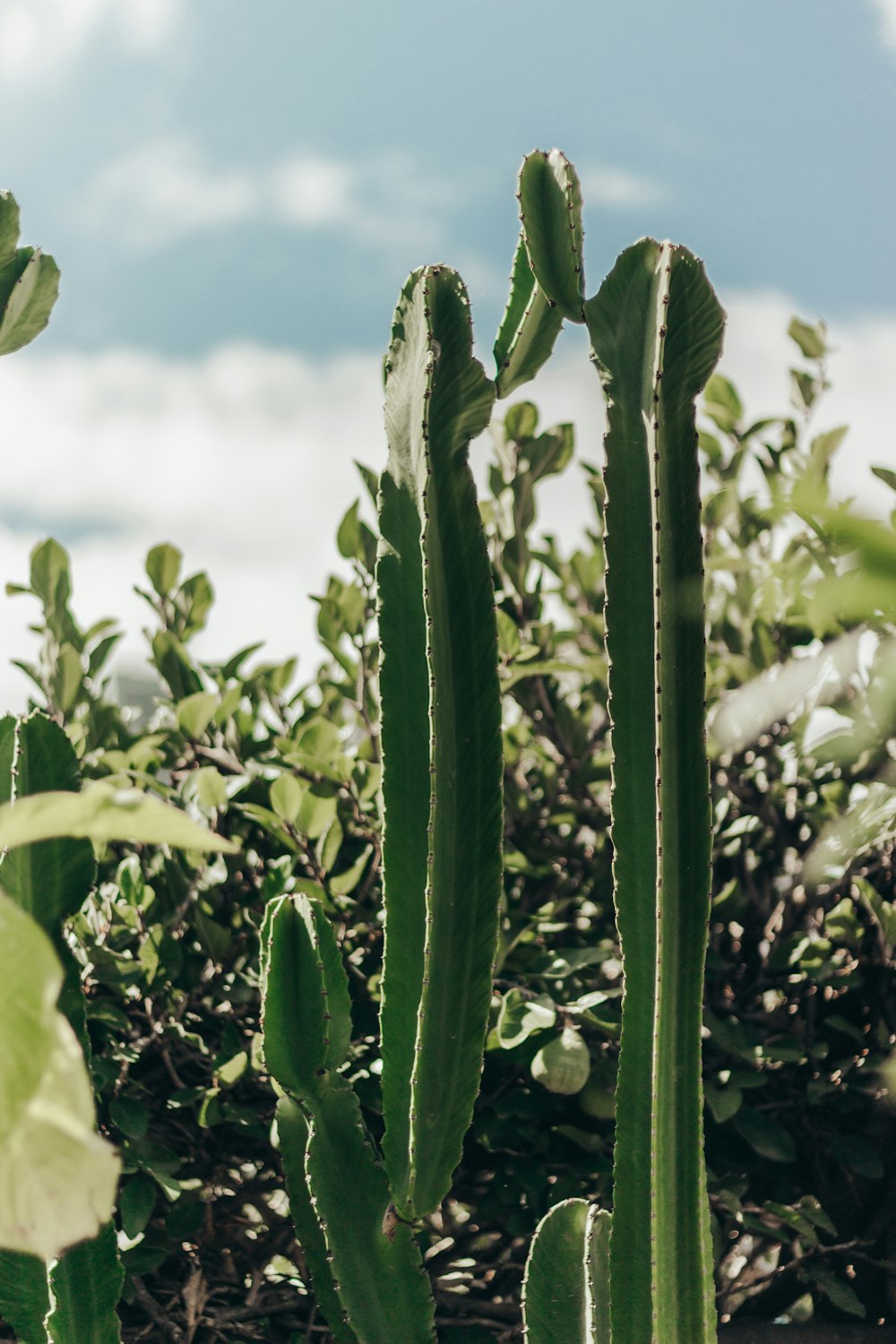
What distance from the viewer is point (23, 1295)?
1026mm

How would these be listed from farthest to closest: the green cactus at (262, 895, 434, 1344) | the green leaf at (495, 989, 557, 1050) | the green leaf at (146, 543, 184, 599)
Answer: the green leaf at (146, 543, 184, 599)
the green leaf at (495, 989, 557, 1050)
the green cactus at (262, 895, 434, 1344)

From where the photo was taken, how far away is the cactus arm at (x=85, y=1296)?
1.01 m

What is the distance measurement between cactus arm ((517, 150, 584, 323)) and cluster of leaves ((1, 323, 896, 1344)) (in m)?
0.44

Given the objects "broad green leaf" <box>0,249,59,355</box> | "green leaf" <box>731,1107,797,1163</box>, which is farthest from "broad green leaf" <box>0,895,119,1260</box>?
"green leaf" <box>731,1107,797,1163</box>

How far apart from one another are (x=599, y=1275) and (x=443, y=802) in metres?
0.41

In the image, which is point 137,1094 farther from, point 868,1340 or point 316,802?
point 868,1340

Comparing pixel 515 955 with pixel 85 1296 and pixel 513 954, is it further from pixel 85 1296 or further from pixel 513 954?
pixel 85 1296

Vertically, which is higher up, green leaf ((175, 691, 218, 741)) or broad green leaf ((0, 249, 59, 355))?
broad green leaf ((0, 249, 59, 355))

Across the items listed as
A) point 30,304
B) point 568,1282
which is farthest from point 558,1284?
point 30,304

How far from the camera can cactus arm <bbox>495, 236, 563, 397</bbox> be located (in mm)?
1012

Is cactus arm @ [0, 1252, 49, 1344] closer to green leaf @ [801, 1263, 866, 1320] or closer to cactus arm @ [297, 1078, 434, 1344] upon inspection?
cactus arm @ [297, 1078, 434, 1344]

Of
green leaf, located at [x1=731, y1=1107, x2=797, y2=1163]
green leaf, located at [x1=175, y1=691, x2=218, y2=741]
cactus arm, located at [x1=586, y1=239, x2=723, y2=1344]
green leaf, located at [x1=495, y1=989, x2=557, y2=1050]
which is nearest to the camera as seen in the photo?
cactus arm, located at [x1=586, y1=239, x2=723, y2=1344]

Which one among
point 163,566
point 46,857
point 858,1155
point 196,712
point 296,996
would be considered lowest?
point 858,1155

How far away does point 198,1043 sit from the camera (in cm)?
137
